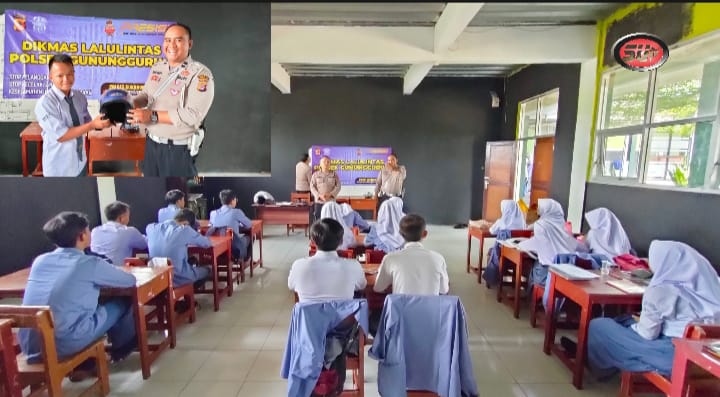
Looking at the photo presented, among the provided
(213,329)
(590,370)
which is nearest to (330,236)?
(213,329)

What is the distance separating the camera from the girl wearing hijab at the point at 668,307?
193 centimetres

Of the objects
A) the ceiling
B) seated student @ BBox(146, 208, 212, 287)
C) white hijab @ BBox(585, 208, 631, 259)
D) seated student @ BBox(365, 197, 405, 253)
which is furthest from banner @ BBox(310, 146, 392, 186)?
white hijab @ BBox(585, 208, 631, 259)

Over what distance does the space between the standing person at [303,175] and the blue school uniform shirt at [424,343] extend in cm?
573

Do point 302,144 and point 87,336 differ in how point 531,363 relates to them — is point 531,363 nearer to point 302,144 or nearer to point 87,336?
point 87,336

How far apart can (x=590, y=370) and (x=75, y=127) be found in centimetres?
340

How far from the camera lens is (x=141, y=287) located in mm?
2350

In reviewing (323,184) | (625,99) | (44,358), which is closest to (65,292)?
(44,358)

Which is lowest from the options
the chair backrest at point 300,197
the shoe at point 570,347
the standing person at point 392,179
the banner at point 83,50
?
the shoe at point 570,347

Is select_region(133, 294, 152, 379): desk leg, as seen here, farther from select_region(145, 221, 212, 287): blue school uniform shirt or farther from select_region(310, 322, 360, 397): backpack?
select_region(310, 322, 360, 397): backpack

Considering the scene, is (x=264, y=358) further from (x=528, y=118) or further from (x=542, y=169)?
(x=528, y=118)

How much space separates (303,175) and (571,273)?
560 cm

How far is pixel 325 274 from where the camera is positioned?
2.07 meters

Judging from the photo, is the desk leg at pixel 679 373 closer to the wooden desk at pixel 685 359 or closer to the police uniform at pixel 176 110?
the wooden desk at pixel 685 359

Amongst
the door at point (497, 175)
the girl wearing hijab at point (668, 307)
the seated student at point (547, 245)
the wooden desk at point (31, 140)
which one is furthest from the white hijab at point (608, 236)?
the wooden desk at point (31, 140)
